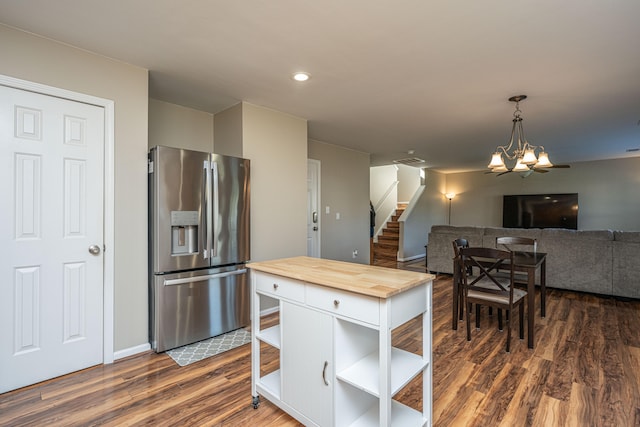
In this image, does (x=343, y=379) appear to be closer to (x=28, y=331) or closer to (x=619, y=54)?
(x=28, y=331)

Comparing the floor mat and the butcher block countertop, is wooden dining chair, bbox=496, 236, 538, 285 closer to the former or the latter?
the butcher block countertop

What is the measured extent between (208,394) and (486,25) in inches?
120

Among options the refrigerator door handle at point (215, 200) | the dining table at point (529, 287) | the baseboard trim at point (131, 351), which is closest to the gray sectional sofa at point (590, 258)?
the dining table at point (529, 287)

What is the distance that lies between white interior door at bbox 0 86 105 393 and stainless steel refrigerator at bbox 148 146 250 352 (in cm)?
41

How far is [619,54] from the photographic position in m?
2.39

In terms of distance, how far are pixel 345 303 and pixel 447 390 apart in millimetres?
1268

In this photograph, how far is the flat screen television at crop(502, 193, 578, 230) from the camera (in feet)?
24.8

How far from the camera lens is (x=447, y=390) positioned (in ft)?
7.00

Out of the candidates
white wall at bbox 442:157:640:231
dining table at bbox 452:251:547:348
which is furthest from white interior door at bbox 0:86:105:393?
white wall at bbox 442:157:640:231

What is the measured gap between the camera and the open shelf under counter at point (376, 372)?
144 centimetres

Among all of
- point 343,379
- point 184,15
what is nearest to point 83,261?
point 184,15

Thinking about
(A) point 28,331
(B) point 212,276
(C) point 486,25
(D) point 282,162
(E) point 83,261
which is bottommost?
(A) point 28,331

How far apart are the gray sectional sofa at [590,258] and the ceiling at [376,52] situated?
1.63 metres

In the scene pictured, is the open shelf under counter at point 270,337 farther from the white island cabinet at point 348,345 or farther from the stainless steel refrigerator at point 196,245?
the stainless steel refrigerator at point 196,245
